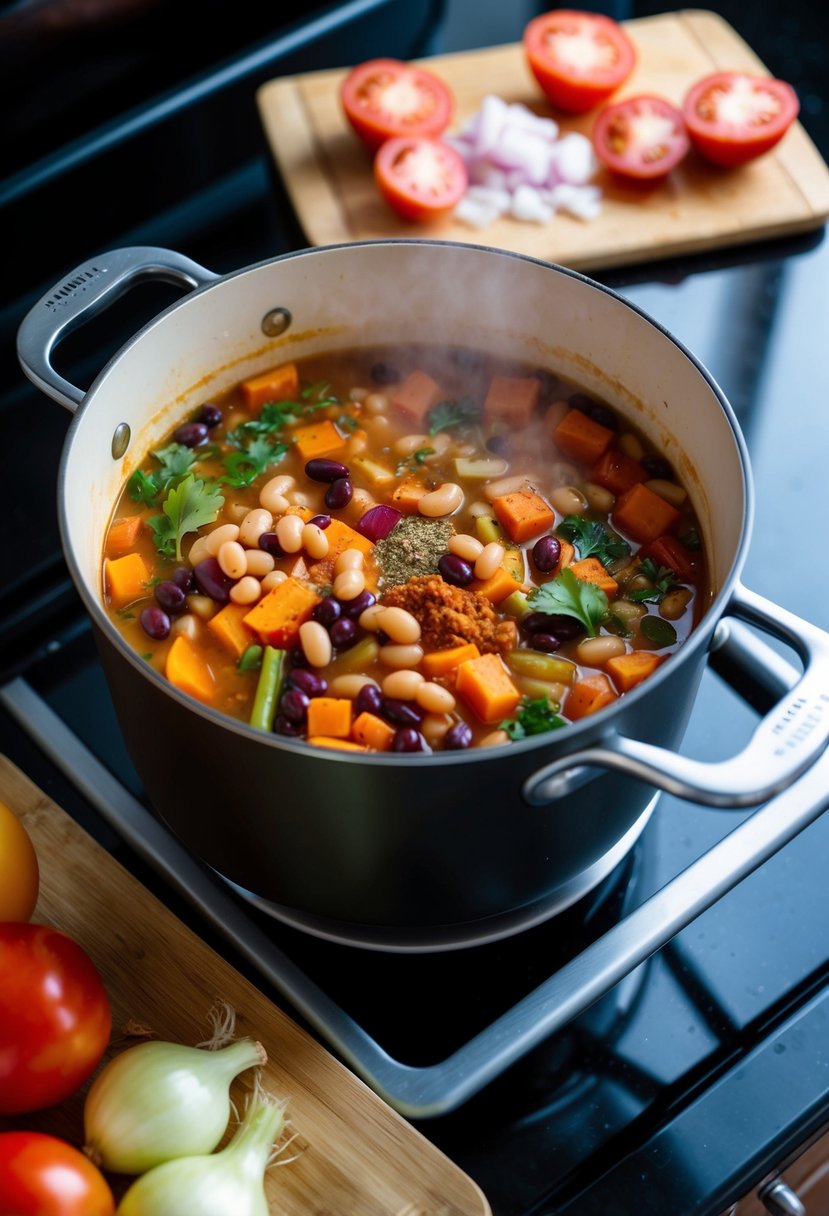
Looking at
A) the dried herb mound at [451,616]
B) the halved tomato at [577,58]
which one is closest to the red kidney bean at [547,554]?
the dried herb mound at [451,616]

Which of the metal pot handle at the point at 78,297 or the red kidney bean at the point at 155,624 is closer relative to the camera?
the metal pot handle at the point at 78,297

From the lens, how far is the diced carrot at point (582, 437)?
1927mm

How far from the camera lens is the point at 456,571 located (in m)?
1.75

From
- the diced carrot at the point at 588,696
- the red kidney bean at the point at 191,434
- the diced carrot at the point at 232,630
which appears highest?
the red kidney bean at the point at 191,434

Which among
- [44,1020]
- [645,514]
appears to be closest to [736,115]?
[645,514]

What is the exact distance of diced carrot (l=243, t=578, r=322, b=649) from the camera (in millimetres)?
1724

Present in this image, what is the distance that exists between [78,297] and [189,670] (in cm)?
51

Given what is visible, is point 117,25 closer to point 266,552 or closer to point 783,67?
point 266,552

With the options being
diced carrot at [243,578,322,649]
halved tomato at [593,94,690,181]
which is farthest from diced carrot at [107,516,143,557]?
halved tomato at [593,94,690,181]

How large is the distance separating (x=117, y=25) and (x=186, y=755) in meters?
1.72

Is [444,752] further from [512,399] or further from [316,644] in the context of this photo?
[512,399]

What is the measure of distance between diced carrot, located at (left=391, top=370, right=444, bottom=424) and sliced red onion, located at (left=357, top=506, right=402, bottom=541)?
0.23 metres

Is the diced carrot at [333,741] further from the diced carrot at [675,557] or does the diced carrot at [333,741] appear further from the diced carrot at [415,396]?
the diced carrot at [415,396]

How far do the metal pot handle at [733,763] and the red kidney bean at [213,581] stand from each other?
65 centimetres
